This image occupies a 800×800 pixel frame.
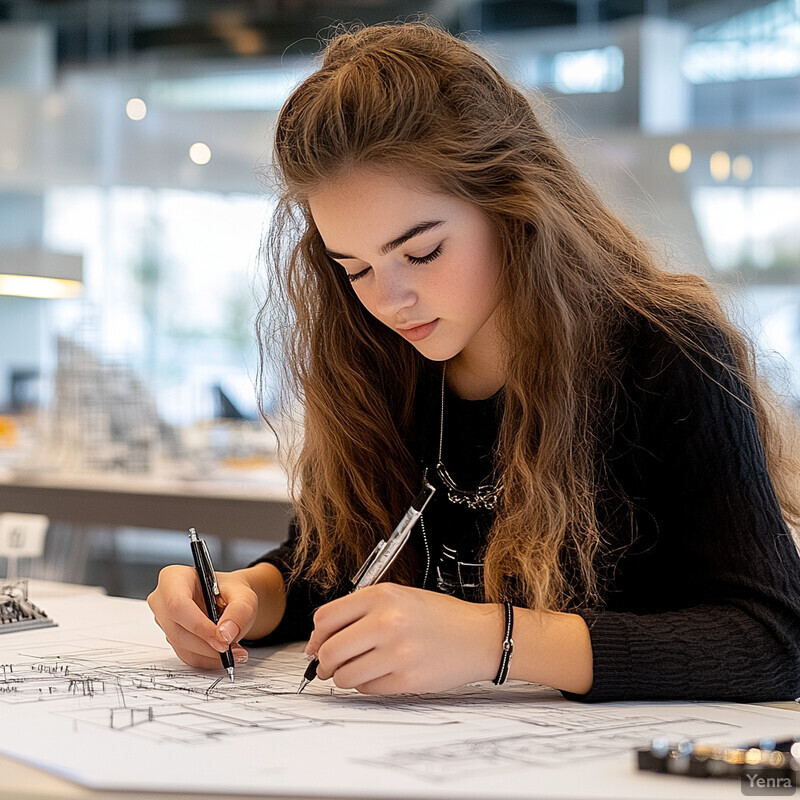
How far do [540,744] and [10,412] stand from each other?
6489 mm

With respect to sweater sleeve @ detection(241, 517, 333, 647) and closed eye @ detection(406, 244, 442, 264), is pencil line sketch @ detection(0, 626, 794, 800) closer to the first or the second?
sweater sleeve @ detection(241, 517, 333, 647)

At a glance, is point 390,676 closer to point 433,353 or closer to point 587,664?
point 587,664

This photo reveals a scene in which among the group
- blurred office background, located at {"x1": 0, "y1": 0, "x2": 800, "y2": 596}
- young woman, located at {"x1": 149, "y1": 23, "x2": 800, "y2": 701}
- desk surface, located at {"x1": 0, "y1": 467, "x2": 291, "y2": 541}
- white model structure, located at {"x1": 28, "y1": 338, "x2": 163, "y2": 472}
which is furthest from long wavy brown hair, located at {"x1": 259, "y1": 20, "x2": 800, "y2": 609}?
blurred office background, located at {"x1": 0, "y1": 0, "x2": 800, "y2": 596}

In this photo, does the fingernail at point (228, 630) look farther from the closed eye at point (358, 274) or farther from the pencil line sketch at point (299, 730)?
the closed eye at point (358, 274)

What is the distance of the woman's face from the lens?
3.24 feet

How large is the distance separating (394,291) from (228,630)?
35 cm

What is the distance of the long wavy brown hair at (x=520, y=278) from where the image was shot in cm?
100

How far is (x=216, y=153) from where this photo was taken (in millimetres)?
6609

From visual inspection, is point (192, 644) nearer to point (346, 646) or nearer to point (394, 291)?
point (346, 646)

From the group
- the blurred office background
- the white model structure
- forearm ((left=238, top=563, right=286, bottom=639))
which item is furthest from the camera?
the blurred office background

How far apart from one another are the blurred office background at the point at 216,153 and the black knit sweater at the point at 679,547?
2992 mm

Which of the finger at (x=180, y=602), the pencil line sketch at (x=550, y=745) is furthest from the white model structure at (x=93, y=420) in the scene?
the pencil line sketch at (x=550, y=745)

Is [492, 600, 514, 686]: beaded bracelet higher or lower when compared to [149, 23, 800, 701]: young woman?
lower

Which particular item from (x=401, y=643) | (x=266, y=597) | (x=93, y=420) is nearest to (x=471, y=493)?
(x=266, y=597)
